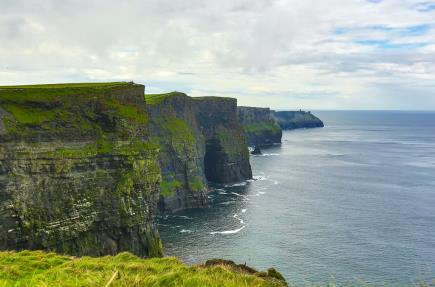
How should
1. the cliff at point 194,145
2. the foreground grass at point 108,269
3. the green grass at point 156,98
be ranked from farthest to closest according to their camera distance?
1. the green grass at point 156,98
2. the cliff at point 194,145
3. the foreground grass at point 108,269

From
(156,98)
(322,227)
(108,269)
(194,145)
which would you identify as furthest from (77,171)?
(194,145)

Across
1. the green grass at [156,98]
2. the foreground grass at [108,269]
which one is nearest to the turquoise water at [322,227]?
the green grass at [156,98]

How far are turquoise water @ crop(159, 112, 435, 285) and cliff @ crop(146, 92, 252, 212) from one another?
5795 millimetres

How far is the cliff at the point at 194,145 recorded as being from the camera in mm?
106062

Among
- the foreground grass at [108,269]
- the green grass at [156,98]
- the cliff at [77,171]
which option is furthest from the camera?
the green grass at [156,98]

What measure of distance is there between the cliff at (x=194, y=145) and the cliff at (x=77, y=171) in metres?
34.6

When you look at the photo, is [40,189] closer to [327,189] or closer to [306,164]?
[327,189]

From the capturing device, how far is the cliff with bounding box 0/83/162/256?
52.5 m

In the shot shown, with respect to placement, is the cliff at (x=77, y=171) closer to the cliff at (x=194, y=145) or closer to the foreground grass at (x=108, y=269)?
the foreground grass at (x=108, y=269)

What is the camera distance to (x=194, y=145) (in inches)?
4577

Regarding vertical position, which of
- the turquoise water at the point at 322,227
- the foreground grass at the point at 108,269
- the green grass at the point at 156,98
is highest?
the green grass at the point at 156,98

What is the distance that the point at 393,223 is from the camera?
3410 inches

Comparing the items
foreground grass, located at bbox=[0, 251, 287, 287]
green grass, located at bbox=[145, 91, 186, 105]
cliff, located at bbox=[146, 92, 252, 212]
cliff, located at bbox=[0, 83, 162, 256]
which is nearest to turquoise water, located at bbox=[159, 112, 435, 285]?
cliff, located at bbox=[146, 92, 252, 212]

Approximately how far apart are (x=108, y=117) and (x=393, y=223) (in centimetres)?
5803
